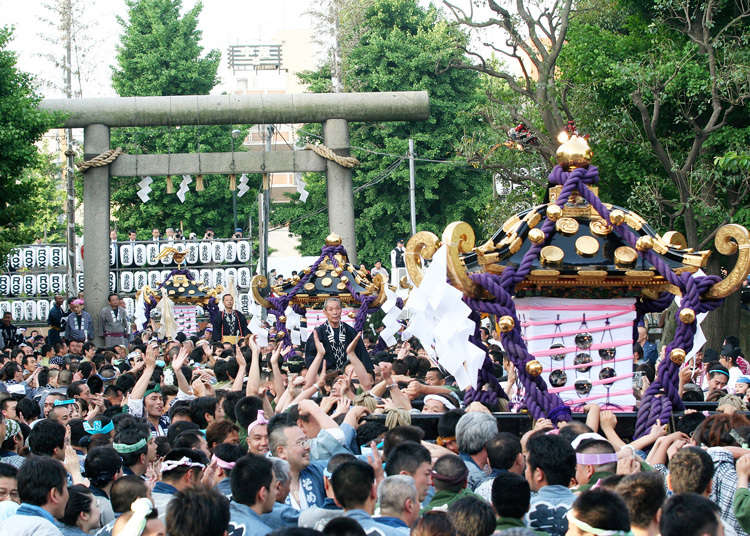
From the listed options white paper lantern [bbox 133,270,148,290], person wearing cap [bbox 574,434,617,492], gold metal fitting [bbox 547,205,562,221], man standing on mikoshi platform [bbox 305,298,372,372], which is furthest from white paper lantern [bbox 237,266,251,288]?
person wearing cap [bbox 574,434,617,492]

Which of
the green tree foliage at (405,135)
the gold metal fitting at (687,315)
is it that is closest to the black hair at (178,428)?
the gold metal fitting at (687,315)

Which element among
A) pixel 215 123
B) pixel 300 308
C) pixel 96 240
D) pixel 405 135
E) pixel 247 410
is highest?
pixel 405 135

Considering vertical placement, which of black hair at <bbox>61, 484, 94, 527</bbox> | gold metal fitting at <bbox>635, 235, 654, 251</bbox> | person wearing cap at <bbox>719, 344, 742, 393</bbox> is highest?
gold metal fitting at <bbox>635, 235, 654, 251</bbox>

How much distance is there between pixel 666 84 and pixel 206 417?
11.4 meters

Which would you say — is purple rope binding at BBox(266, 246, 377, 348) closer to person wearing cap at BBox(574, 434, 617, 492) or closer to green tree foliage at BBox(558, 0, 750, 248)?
green tree foliage at BBox(558, 0, 750, 248)

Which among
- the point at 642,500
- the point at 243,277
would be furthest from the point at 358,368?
the point at 243,277

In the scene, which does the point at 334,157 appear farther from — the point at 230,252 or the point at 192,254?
the point at 192,254

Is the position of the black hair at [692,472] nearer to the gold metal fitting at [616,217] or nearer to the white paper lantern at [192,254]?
the gold metal fitting at [616,217]

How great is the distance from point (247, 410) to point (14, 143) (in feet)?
40.3

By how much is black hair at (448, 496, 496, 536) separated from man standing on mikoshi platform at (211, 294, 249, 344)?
16426 mm

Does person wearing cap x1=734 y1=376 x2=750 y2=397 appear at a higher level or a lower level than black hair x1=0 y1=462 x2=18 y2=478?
lower

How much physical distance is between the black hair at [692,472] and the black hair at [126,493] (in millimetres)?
2918

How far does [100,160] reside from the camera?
80.3 ft

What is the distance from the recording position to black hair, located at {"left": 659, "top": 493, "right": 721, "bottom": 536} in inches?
177
